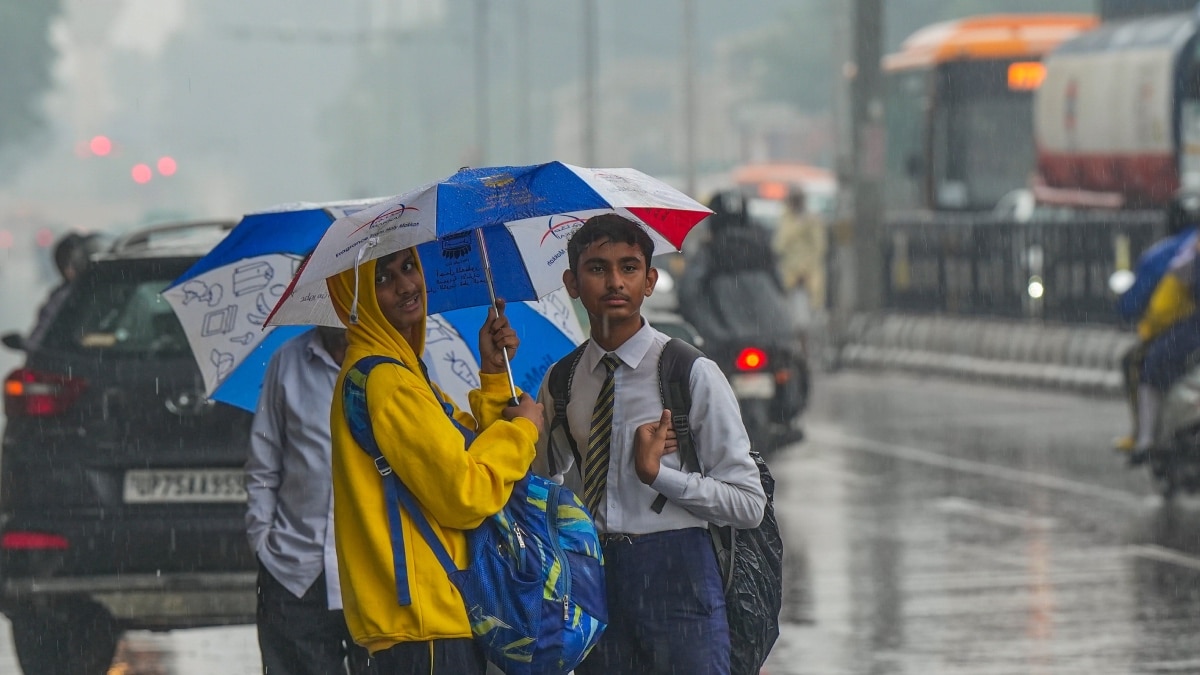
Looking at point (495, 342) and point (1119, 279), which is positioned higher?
point (495, 342)

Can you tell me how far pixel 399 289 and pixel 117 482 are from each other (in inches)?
127

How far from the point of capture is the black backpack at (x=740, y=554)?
4617mm

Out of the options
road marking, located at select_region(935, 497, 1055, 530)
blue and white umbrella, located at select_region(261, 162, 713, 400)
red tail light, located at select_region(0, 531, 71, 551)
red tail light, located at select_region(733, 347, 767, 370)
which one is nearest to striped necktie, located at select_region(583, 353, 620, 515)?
blue and white umbrella, located at select_region(261, 162, 713, 400)

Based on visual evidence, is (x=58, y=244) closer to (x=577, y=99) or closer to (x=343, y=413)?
(x=343, y=413)

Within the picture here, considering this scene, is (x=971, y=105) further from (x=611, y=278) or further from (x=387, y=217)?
(x=387, y=217)

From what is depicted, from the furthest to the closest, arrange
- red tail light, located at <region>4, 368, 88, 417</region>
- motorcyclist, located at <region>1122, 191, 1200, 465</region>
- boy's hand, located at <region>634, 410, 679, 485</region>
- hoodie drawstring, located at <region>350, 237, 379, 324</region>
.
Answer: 1. motorcyclist, located at <region>1122, 191, 1200, 465</region>
2. red tail light, located at <region>4, 368, 88, 417</region>
3. boy's hand, located at <region>634, 410, 679, 485</region>
4. hoodie drawstring, located at <region>350, 237, 379, 324</region>

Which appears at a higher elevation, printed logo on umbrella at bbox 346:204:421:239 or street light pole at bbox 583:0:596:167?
street light pole at bbox 583:0:596:167

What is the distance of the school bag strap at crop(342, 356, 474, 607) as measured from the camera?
431 cm

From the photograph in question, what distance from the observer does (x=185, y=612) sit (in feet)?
24.1

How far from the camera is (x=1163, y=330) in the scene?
1259 centimetres

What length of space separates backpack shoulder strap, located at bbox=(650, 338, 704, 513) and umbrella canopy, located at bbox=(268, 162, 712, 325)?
32 centimetres

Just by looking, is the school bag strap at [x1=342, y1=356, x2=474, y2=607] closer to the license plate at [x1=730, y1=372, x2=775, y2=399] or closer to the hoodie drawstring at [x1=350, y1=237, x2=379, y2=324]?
the hoodie drawstring at [x1=350, y1=237, x2=379, y2=324]

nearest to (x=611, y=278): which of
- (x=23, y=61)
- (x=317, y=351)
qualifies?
(x=317, y=351)

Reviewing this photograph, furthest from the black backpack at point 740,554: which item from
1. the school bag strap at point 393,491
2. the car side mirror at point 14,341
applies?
the car side mirror at point 14,341
